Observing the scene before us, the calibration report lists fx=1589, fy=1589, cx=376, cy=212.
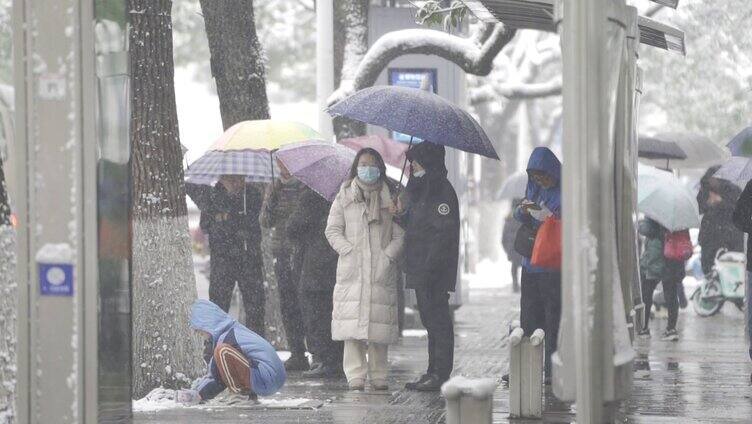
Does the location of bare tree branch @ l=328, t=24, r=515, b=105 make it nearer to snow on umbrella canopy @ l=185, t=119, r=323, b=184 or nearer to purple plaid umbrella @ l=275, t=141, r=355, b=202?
snow on umbrella canopy @ l=185, t=119, r=323, b=184

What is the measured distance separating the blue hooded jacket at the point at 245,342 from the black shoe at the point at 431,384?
1.48m

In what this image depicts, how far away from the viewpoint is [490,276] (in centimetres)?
3834

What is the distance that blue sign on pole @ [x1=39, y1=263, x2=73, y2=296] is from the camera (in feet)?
23.0

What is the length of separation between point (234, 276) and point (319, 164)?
6.09 ft

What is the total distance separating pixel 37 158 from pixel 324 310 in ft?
19.7

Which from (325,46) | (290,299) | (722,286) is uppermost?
(325,46)

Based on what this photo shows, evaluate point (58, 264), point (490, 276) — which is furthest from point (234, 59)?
point (490, 276)

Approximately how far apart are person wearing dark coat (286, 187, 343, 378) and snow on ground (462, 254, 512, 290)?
16.1m

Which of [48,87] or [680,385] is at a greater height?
[48,87]

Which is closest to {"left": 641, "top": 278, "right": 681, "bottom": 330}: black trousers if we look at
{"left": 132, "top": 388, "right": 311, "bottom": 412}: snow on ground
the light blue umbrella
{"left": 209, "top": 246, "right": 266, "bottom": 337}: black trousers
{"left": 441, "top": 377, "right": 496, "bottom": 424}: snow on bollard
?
the light blue umbrella

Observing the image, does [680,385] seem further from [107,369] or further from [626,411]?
[107,369]

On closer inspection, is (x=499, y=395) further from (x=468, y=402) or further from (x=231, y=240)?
(x=468, y=402)

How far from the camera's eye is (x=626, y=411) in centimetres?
1079

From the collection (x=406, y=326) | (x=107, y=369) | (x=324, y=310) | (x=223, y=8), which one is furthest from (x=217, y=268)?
(x=107, y=369)
